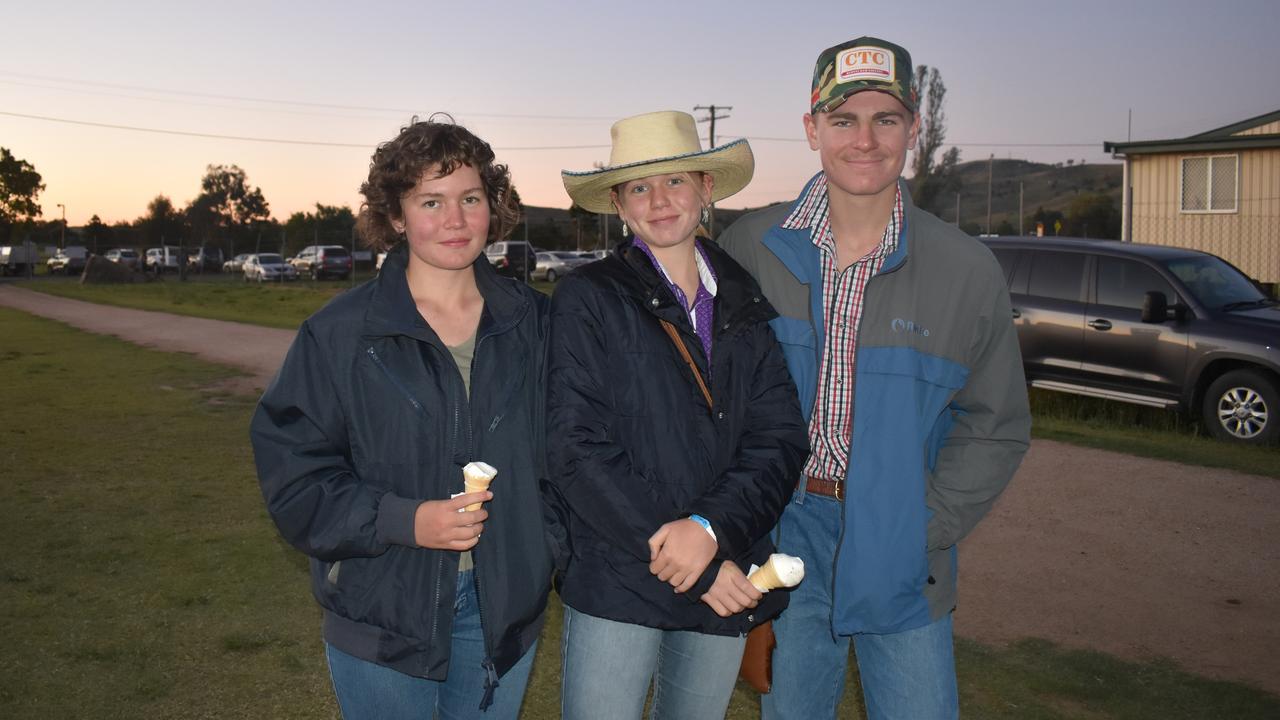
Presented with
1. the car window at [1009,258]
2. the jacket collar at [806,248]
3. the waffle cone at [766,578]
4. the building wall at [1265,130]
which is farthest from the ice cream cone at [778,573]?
the building wall at [1265,130]

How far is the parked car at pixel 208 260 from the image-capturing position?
58.3m

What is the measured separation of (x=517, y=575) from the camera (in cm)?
252

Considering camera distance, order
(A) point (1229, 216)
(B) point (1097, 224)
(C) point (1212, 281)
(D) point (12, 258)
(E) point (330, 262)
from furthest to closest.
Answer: (D) point (12, 258), (B) point (1097, 224), (E) point (330, 262), (A) point (1229, 216), (C) point (1212, 281)

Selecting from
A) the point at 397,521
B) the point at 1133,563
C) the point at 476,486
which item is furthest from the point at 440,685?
the point at 1133,563

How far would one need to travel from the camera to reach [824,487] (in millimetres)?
2713

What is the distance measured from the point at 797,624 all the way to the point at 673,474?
640mm

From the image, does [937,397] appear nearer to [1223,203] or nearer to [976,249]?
[976,249]

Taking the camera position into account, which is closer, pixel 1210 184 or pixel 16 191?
pixel 1210 184

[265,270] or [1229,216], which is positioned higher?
[1229,216]

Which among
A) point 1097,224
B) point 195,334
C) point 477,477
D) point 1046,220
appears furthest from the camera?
point 1046,220

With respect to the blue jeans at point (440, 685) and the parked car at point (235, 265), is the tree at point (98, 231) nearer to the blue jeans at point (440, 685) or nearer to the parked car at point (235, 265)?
the parked car at point (235, 265)

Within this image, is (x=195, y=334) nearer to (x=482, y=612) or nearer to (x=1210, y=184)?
(x=482, y=612)

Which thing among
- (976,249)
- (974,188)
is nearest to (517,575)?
(976,249)

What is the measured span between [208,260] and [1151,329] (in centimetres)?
5860
